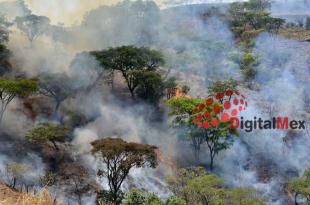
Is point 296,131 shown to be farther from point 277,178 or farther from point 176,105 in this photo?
point 176,105

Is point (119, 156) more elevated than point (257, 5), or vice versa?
point (257, 5)

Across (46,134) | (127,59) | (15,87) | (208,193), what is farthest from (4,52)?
(208,193)

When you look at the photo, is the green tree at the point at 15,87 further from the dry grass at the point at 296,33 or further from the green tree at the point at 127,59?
the dry grass at the point at 296,33

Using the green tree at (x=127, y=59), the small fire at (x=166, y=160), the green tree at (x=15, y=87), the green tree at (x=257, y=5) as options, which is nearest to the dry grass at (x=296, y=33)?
the green tree at (x=257, y=5)

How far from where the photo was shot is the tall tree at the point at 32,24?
51500 mm

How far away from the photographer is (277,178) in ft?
121

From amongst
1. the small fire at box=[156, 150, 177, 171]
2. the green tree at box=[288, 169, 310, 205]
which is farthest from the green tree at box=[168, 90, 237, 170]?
the green tree at box=[288, 169, 310, 205]

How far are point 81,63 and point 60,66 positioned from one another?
4.53m

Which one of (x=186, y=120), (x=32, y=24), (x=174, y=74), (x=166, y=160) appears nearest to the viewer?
(x=186, y=120)

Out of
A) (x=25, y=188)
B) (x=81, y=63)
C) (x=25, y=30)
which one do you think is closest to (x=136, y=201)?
(x=25, y=188)

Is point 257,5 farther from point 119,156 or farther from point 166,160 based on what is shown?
point 119,156

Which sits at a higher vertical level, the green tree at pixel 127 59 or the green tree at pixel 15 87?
the green tree at pixel 127 59

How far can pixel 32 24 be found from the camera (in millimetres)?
51875

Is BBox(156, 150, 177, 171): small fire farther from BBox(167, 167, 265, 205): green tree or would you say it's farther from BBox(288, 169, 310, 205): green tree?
BBox(288, 169, 310, 205): green tree
